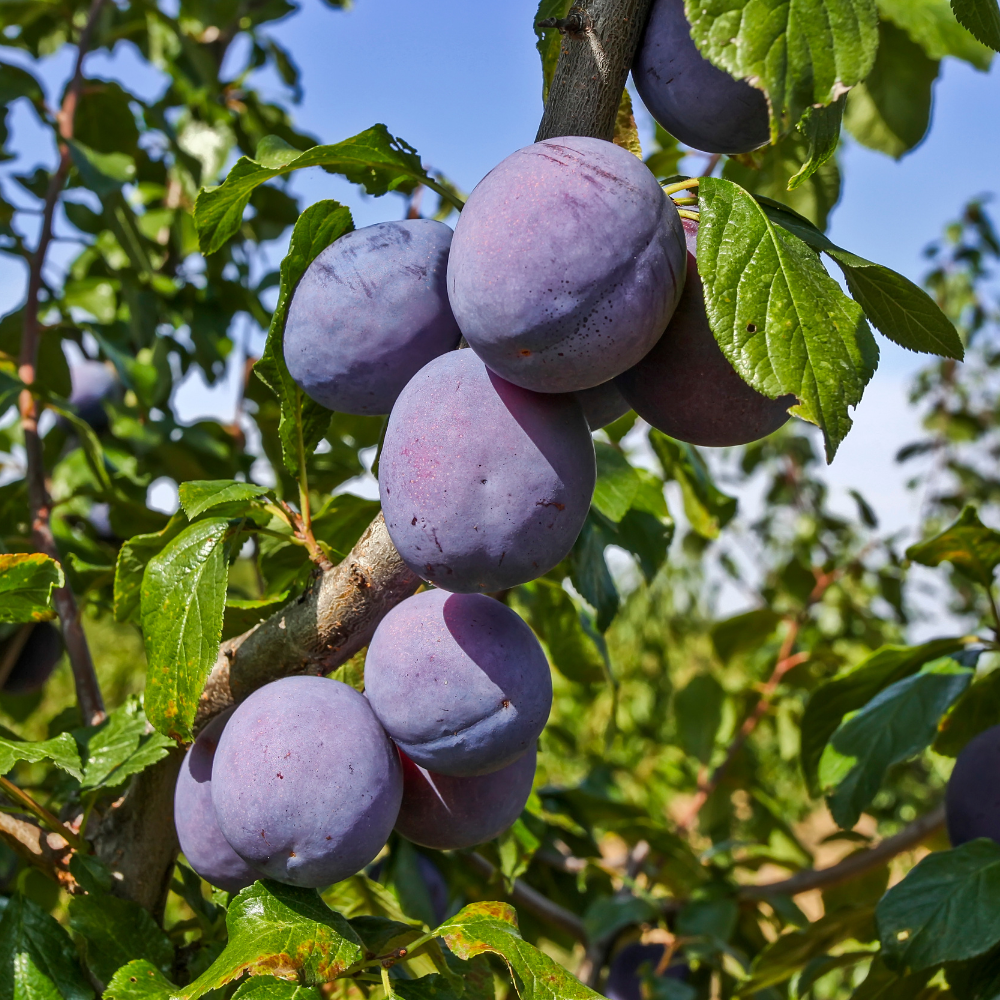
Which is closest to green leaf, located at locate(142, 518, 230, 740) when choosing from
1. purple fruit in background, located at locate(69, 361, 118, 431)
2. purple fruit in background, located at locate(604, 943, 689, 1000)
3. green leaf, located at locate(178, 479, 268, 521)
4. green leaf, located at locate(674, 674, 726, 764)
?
green leaf, located at locate(178, 479, 268, 521)

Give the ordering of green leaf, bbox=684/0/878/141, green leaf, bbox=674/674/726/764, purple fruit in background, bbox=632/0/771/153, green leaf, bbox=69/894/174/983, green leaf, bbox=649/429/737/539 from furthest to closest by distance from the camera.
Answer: green leaf, bbox=674/674/726/764
green leaf, bbox=649/429/737/539
green leaf, bbox=69/894/174/983
purple fruit in background, bbox=632/0/771/153
green leaf, bbox=684/0/878/141

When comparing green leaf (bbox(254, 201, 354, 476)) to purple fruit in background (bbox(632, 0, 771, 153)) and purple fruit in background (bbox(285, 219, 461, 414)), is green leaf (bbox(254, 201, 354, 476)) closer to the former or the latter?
purple fruit in background (bbox(285, 219, 461, 414))

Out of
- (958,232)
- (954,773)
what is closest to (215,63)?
(954,773)

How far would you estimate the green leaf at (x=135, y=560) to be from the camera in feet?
2.89

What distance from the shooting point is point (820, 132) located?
640 millimetres

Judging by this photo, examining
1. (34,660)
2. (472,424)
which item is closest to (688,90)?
(472,424)

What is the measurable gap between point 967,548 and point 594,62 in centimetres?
87

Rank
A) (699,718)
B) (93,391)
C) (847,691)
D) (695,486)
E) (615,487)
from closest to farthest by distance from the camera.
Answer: (615,487) → (847,691) → (695,486) → (93,391) → (699,718)

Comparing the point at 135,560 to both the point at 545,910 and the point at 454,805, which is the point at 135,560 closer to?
the point at 454,805

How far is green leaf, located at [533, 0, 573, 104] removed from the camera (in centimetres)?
80

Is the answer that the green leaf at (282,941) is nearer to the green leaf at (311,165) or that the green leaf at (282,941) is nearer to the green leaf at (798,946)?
the green leaf at (311,165)

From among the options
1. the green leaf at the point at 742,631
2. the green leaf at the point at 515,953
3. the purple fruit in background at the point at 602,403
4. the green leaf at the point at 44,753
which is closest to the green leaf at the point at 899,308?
the purple fruit in background at the point at 602,403

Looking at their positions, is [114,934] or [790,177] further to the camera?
[790,177]

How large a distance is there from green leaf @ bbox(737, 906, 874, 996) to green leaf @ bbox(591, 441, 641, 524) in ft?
1.99
